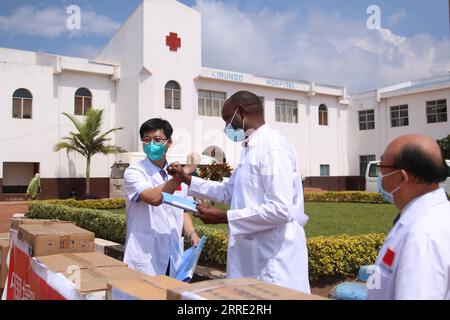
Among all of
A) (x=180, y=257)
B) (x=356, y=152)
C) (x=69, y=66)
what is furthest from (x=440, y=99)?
(x=180, y=257)

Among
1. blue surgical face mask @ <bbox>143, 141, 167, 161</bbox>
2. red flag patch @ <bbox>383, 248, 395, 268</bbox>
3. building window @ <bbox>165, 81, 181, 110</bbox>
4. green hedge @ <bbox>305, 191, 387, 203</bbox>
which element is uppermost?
building window @ <bbox>165, 81, 181, 110</bbox>

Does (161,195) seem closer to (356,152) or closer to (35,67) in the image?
(35,67)

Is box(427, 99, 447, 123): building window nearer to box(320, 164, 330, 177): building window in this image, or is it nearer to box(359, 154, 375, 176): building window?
box(359, 154, 375, 176): building window

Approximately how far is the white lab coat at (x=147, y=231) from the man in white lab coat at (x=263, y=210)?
67 centimetres

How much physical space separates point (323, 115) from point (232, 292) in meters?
24.7

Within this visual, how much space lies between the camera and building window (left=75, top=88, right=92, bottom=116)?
59.7 feet

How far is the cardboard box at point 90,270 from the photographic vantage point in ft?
6.35

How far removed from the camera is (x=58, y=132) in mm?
17703

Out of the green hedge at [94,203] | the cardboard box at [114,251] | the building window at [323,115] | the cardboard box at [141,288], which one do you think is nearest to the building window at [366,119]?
the building window at [323,115]

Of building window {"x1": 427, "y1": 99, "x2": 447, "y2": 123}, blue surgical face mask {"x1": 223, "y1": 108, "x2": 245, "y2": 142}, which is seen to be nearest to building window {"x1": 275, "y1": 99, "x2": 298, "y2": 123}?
building window {"x1": 427, "y1": 99, "x2": 447, "y2": 123}

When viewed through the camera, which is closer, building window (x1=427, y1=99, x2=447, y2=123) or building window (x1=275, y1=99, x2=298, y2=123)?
building window (x1=427, y1=99, x2=447, y2=123)

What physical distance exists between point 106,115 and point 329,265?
16.0 m

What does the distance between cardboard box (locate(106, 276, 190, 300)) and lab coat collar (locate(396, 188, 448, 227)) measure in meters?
Result: 0.85

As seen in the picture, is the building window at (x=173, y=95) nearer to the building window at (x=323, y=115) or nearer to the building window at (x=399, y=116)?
the building window at (x=323, y=115)
